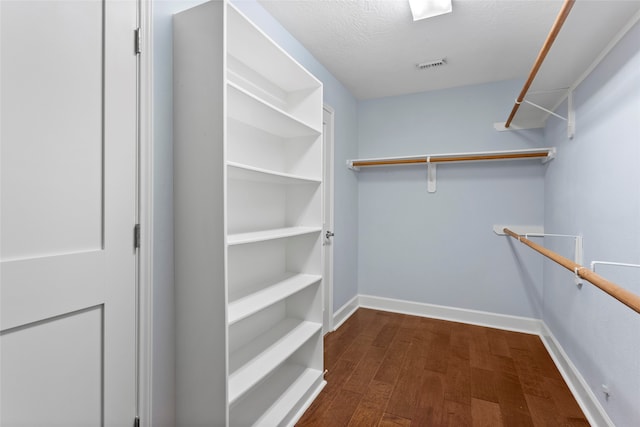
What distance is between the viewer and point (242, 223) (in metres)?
1.81

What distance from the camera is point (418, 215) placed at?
3.32 meters

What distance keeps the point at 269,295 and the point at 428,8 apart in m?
1.95

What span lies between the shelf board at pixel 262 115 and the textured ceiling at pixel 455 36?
0.75 m

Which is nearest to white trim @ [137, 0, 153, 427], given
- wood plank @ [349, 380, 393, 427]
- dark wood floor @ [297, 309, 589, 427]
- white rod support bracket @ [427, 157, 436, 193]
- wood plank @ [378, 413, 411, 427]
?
dark wood floor @ [297, 309, 589, 427]

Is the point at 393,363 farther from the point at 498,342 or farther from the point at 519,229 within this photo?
the point at 519,229

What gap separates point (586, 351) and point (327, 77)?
2.75 meters

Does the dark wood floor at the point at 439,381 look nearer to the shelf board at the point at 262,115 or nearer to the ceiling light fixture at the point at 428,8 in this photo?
the shelf board at the point at 262,115

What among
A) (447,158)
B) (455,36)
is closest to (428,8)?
(455,36)

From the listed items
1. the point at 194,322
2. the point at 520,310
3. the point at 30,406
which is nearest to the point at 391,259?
the point at 520,310

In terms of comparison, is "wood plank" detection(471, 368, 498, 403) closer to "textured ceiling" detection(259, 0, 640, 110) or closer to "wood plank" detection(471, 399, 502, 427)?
"wood plank" detection(471, 399, 502, 427)

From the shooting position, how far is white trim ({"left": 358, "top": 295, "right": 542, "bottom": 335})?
2.90m

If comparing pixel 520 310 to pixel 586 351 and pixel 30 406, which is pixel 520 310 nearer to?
pixel 586 351

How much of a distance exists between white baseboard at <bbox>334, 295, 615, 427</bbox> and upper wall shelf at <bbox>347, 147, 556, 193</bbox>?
1.29 m

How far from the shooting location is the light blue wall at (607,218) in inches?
53.8
